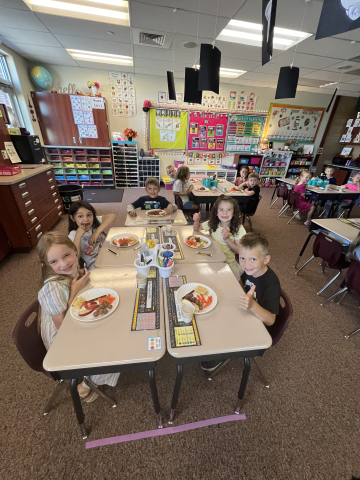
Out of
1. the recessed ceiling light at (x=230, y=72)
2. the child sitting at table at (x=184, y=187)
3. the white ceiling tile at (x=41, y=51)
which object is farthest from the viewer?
the recessed ceiling light at (x=230, y=72)

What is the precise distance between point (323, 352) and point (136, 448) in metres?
1.72

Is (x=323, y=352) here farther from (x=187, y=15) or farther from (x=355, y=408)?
(x=187, y=15)

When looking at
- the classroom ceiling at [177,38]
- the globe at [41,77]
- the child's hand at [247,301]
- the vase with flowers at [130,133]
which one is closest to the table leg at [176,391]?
the child's hand at [247,301]

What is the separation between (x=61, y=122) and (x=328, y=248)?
6473 mm

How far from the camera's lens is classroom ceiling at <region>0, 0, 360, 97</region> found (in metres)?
2.46

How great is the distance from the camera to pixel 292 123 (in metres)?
6.91

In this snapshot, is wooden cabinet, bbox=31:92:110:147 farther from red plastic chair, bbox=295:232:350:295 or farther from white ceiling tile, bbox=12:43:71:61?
red plastic chair, bbox=295:232:350:295

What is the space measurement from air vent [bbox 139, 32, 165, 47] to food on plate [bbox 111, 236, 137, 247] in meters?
3.53

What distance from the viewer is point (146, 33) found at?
3096 millimetres

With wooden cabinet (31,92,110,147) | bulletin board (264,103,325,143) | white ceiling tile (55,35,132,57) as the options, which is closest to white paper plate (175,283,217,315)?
white ceiling tile (55,35,132,57)

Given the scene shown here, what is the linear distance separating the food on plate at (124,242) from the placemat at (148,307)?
1.62 feet

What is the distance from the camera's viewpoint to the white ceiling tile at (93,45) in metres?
3.44

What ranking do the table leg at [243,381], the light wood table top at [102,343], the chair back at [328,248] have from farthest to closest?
the chair back at [328,248] < the table leg at [243,381] < the light wood table top at [102,343]

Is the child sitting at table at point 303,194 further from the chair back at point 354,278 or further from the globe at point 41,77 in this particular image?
the globe at point 41,77
